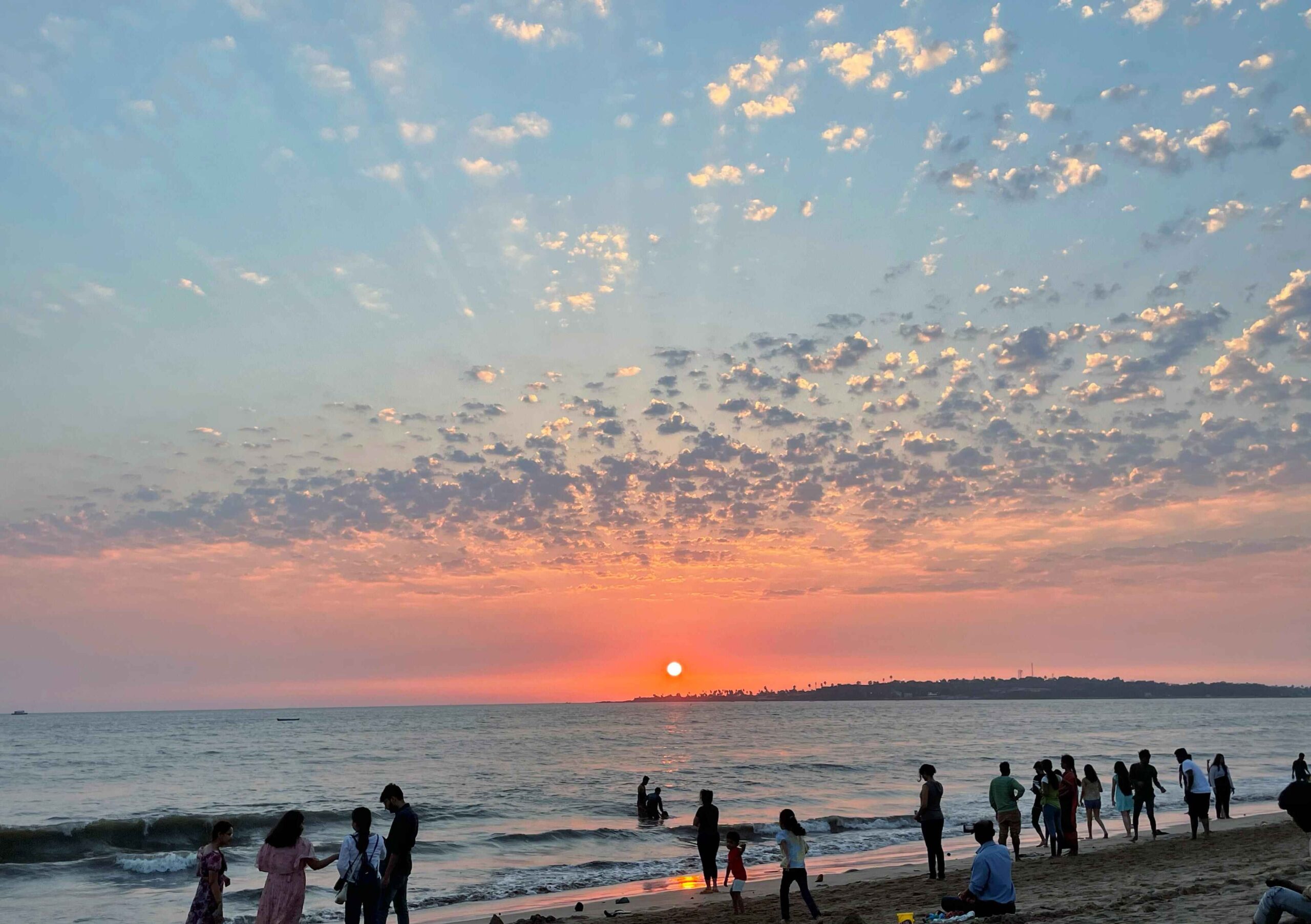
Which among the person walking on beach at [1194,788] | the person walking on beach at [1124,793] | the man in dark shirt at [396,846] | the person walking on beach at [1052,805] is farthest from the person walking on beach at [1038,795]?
the man in dark shirt at [396,846]

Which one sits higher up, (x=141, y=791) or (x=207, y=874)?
(x=207, y=874)

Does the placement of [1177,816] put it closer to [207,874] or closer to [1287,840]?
[1287,840]

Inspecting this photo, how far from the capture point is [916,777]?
47.1 meters

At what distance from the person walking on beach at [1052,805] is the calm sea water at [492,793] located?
5.98 metres

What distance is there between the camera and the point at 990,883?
36.0 feet

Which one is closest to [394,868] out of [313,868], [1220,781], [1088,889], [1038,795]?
[313,868]

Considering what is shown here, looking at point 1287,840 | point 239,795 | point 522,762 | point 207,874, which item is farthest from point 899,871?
point 522,762

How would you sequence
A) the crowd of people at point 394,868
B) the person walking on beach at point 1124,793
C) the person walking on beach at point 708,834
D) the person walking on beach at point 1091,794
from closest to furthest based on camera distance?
the crowd of people at point 394,868, the person walking on beach at point 708,834, the person walking on beach at point 1124,793, the person walking on beach at point 1091,794

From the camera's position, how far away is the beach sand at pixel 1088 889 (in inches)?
436

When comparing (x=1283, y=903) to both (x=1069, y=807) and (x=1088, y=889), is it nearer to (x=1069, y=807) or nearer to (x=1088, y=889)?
(x=1088, y=889)

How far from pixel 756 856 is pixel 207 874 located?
1838cm

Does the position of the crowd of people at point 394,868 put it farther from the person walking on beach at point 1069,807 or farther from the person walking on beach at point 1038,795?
the person walking on beach at point 1038,795

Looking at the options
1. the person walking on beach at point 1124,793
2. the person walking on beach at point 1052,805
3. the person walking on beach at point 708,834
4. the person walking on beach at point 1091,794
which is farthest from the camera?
the person walking on beach at point 1091,794

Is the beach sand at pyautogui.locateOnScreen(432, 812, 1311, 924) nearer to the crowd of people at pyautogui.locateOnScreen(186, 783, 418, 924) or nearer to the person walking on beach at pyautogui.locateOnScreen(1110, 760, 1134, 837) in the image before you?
the person walking on beach at pyautogui.locateOnScreen(1110, 760, 1134, 837)
